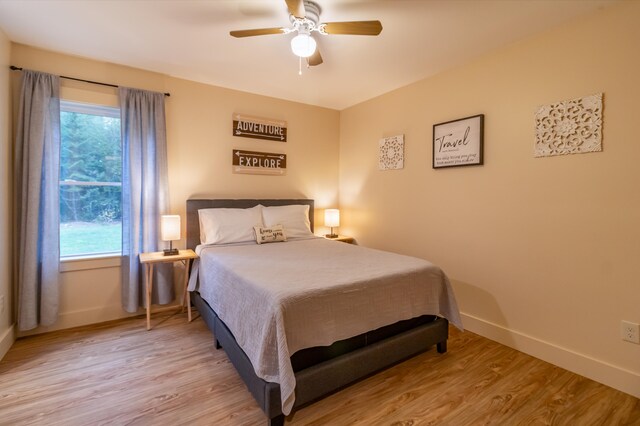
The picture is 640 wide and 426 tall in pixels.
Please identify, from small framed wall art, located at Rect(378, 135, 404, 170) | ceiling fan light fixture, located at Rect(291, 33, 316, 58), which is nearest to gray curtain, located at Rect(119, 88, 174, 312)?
ceiling fan light fixture, located at Rect(291, 33, 316, 58)

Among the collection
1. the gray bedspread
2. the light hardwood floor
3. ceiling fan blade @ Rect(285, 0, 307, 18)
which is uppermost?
ceiling fan blade @ Rect(285, 0, 307, 18)

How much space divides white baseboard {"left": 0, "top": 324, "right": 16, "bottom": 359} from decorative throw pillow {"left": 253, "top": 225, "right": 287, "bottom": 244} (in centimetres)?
208

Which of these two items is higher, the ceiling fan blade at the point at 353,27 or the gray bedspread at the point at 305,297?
the ceiling fan blade at the point at 353,27

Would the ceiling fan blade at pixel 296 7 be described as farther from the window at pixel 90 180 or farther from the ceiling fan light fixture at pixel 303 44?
the window at pixel 90 180

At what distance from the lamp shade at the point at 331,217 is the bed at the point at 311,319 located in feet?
4.42

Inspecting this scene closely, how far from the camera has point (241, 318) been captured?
187 centimetres

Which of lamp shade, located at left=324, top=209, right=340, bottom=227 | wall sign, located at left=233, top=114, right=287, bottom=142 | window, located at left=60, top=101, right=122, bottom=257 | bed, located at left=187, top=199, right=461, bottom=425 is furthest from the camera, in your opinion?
lamp shade, located at left=324, top=209, right=340, bottom=227

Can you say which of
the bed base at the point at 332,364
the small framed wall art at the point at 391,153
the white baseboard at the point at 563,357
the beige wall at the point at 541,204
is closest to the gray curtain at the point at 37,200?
the bed base at the point at 332,364

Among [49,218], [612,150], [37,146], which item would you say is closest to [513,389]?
[612,150]

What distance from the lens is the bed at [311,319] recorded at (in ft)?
5.15

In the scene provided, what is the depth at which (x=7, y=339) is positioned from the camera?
7.88ft

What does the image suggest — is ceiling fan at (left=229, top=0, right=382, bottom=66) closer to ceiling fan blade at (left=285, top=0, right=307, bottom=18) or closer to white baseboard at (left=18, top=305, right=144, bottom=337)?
ceiling fan blade at (left=285, top=0, right=307, bottom=18)

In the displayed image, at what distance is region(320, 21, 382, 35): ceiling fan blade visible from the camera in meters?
1.90

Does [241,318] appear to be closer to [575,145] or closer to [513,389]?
[513,389]
